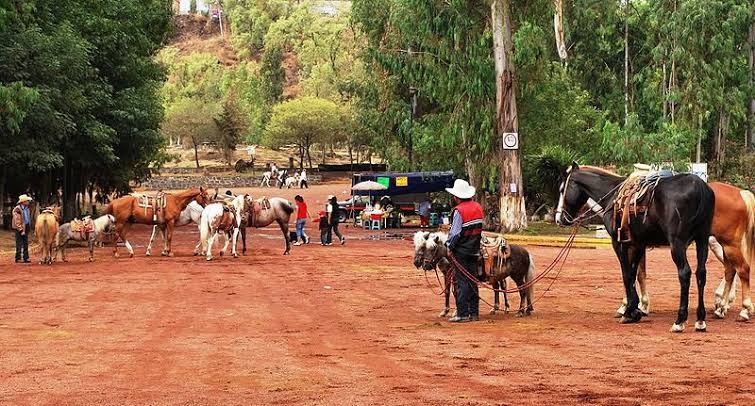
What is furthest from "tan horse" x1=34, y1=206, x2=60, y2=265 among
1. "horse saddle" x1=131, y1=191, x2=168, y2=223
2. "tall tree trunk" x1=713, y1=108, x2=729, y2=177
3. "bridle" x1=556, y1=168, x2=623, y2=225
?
"tall tree trunk" x1=713, y1=108, x2=729, y2=177

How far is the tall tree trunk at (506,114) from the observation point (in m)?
38.2

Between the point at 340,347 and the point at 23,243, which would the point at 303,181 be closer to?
the point at 23,243

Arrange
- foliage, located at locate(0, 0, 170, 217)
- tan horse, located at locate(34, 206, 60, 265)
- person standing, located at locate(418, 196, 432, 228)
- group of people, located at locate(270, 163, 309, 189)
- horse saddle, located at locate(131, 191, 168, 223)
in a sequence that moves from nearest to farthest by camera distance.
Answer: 1. tan horse, located at locate(34, 206, 60, 265)
2. horse saddle, located at locate(131, 191, 168, 223)
3. foliage, located at locate(0, 0, 170, 217)
4. person standing, located at locate(418, 196, 432, 228)
5. group of people, located at locate(270, 163, 309, 189)

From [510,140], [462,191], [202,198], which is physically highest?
[510,140]

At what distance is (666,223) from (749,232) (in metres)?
1.82

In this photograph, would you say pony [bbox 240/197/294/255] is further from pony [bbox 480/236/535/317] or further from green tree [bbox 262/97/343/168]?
green tree [bbox 262/97/343/168]

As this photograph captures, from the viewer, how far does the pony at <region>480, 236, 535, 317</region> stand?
15.7 m

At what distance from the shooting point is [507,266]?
625 inches

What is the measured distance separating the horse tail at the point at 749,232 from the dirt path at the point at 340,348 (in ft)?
4.05

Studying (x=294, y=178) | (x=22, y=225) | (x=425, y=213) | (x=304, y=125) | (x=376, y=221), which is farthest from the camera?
(x=304, y=125)

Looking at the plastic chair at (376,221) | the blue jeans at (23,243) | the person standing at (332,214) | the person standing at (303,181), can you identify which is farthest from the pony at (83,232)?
the person standing at (303,181)

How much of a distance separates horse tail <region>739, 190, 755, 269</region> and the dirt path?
1235mm

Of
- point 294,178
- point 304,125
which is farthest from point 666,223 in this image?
point 304,125

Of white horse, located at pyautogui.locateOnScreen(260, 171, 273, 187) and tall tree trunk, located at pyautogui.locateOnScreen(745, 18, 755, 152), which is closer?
tall tree trunk, located at pyautogui.locateOnScreen(745, 18, 755, 152)
